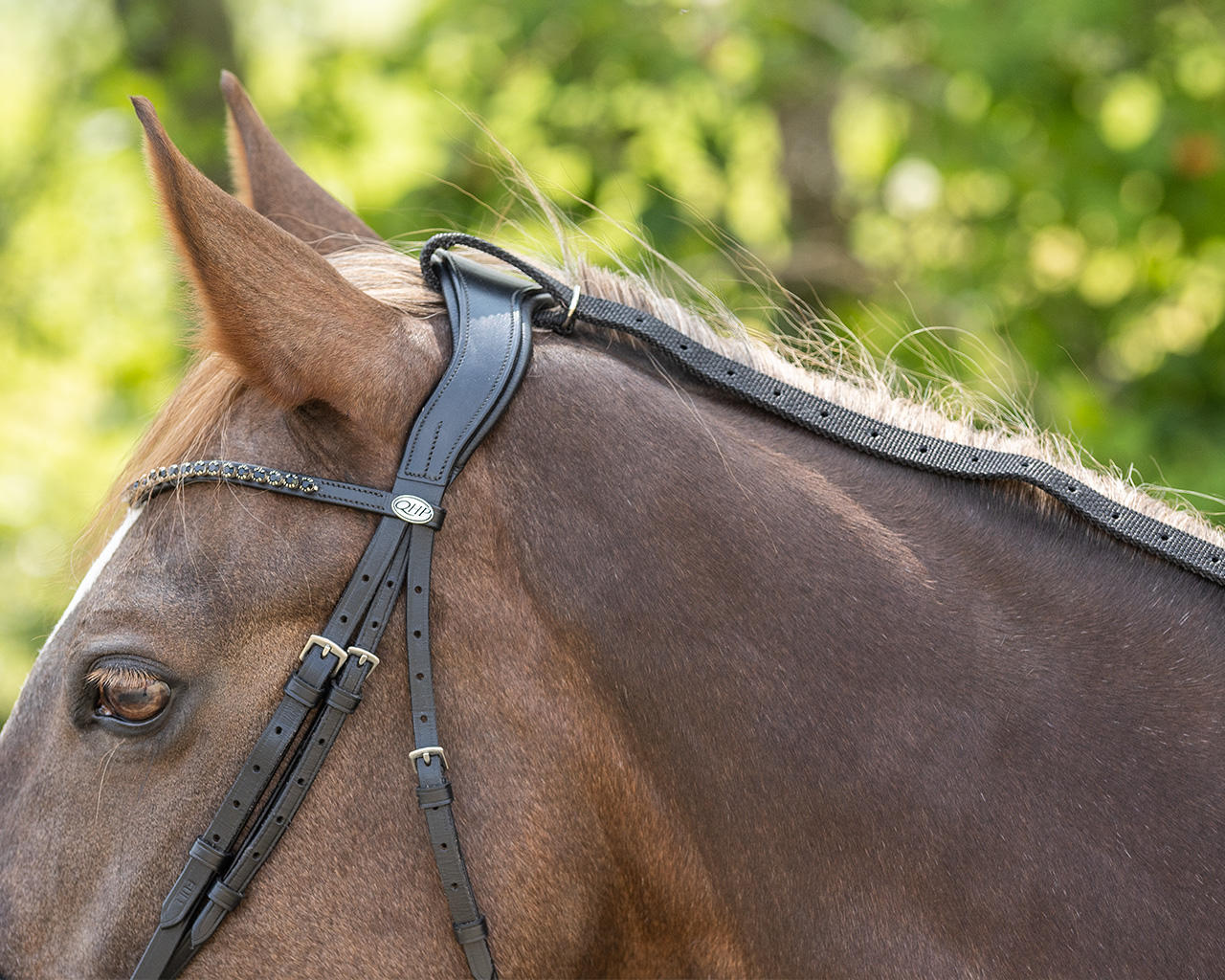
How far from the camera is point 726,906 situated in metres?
1.57

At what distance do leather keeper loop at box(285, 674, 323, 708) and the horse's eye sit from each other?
177 millimetres

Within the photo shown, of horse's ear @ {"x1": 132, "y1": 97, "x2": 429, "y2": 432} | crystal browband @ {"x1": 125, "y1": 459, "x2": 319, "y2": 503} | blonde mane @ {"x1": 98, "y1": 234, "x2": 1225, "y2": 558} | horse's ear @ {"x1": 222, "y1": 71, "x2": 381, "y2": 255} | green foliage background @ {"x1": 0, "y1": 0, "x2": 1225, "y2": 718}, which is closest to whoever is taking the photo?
horse's ear @ {"x1": 132, "y1": 97, "x2": 429, "y2": 432}

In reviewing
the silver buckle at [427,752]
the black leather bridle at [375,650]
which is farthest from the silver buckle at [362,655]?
the silver buckle at [427,752]

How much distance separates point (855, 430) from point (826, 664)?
0.39 meters

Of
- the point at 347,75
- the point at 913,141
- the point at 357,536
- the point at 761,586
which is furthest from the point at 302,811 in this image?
the point at 347,75

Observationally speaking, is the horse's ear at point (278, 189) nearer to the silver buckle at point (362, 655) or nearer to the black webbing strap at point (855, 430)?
the black webbing strap at point (855, 430)

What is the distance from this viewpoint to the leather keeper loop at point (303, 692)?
1526 mm

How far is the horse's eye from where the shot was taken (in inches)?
60.8

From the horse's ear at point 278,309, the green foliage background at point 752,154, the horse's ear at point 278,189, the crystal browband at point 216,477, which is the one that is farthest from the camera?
the green foliage background at point 752,154

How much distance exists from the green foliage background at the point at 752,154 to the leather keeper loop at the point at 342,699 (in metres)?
2.82

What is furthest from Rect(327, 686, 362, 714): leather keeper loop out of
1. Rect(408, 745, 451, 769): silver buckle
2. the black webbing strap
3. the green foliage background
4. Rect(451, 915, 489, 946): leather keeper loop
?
the green foliage background

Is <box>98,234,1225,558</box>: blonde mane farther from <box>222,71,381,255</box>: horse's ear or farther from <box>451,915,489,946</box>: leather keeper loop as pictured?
<box>451,915,489,946</box>: leather keeper loop

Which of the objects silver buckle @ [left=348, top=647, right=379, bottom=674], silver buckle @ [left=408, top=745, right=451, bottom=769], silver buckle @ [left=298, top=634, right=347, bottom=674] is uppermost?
silver buckle @ [left=348, top=647, right=379, bottom=674]

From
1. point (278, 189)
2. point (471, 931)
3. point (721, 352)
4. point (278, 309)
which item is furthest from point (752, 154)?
point (471, 931)
